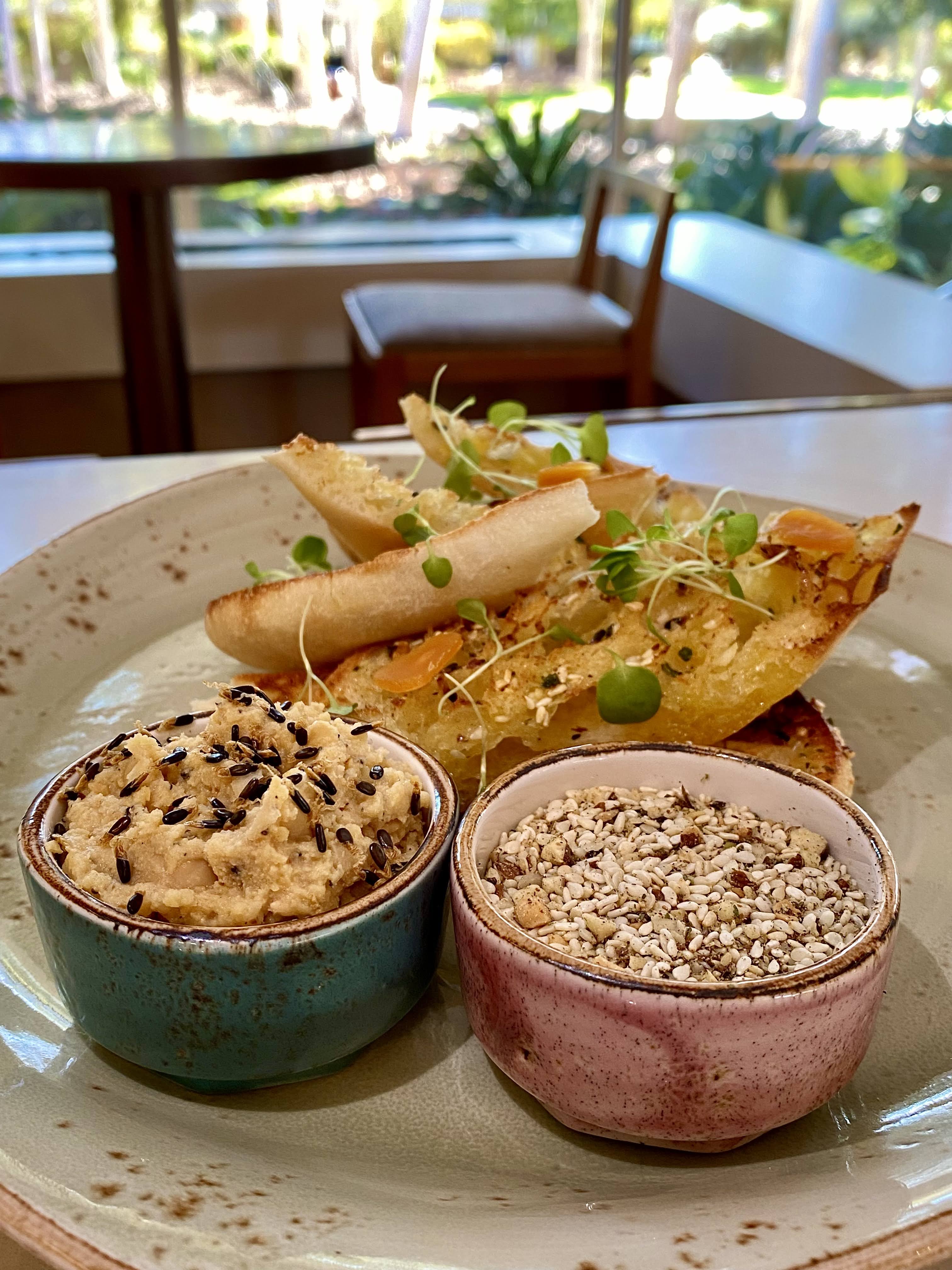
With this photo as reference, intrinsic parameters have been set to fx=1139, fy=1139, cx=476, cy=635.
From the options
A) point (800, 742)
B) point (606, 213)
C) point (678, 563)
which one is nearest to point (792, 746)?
point (800, 742)

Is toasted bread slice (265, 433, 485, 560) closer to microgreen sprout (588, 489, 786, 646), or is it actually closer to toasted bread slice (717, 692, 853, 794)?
microgreen sprout (588, 489, 786, 646)

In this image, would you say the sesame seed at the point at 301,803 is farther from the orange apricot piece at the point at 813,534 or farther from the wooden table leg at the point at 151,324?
the wooden table leg at the point at 151,324

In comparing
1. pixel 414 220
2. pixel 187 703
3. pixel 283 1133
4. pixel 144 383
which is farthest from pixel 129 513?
pixel 414 220

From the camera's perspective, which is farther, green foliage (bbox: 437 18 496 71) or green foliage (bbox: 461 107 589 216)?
green foliage (bbox: 461 107 589 216)

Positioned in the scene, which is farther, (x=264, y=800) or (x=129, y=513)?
(x=129, y=513)

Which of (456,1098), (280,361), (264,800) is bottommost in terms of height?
(280,361)

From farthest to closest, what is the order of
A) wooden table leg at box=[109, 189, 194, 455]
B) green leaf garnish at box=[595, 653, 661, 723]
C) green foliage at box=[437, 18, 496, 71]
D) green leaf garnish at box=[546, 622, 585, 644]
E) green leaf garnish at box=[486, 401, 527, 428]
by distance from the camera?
green foliage at box=[437, 18, 496, 71], wooden table leg at box=[109, 189, 194, 455], green leaf garnish at box=[486, 401, 527, 428], green leaf garnish at box=[546, 622, 585, 644], green leaf garnish at box=[595, 653, 661, 723]

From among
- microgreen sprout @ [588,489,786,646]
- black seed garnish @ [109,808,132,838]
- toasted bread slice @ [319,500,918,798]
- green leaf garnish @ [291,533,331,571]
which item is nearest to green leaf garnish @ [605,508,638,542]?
microgreen sprout @ [588,489,786,646]

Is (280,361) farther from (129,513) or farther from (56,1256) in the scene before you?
(56,1256)
